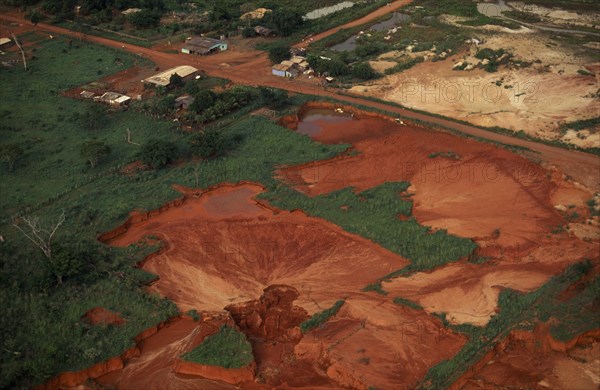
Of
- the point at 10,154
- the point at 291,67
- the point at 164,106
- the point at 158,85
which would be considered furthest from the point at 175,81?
the point at 10,154

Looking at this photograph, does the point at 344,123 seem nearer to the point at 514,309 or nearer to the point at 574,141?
the point at 574,141

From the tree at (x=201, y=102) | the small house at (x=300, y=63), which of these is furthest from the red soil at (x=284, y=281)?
the small house at (x=300, y=63)

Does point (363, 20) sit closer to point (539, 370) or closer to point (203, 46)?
point (203, 46)

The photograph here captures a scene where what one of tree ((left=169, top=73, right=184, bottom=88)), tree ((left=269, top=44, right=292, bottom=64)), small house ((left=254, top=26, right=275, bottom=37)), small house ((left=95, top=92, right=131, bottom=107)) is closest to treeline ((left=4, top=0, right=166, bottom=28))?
small house ((left=254, top=26, right=275, bottom=37))

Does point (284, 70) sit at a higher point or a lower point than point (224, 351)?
higher

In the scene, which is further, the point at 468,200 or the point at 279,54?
the point at 279,54

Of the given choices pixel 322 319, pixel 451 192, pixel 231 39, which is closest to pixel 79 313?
pixel 322 319
